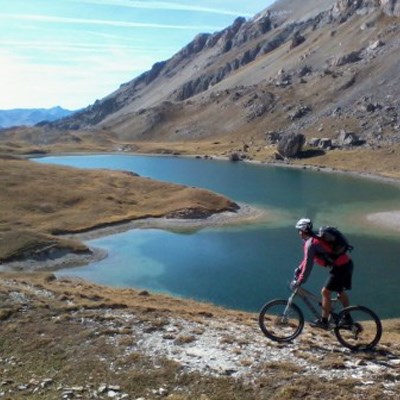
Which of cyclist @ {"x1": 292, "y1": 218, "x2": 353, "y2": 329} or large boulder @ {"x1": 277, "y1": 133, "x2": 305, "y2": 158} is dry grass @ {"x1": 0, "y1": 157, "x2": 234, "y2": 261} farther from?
large boulder @ {"x1": 277, "y1": 133, "x2": 305, "y2": 158}

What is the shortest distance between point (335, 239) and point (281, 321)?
441 cm

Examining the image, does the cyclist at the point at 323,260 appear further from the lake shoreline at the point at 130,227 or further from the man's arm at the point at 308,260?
the lake shoreline at the point at 130,227

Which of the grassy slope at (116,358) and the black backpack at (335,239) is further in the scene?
the black backpack at (335,239)

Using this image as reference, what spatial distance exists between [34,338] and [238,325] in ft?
28.6

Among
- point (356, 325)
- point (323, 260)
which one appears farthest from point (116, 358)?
point (356, 325)

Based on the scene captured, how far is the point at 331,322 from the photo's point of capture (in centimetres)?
2036

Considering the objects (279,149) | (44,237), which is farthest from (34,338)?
(279,149)

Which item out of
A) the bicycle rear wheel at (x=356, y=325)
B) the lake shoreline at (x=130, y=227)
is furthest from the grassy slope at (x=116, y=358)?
the lake shoreline at (x=130, y=227)

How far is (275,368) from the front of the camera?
18.6 metres

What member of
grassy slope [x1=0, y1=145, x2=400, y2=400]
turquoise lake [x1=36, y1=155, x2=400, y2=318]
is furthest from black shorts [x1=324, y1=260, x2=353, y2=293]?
turquoise lake [x1=36, y1=155, x2=400, y2=318]

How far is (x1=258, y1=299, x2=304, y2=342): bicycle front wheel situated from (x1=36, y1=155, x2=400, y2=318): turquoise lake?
2729 cm

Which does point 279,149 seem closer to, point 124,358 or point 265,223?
point 265,223

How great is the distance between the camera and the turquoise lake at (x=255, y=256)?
55.5 meters

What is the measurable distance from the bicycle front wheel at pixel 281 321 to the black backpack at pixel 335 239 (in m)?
2.89
